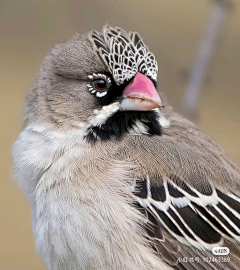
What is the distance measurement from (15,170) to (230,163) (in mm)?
1897

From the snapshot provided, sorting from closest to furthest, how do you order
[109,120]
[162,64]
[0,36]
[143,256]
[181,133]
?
[143,256] → [109,120] → [181,133] → [162,64] → [0,36]

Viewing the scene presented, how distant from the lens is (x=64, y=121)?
216 inches

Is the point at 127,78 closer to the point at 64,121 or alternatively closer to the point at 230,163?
the point at 64,121

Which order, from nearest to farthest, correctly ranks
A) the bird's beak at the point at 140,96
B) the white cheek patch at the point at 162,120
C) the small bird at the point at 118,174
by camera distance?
the small bird at the point at 118,174
the bird's beak at the point at 140,96
the white cheek patch at the point at 162,120

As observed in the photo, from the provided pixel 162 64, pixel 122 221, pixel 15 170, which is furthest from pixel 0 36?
pixel 122 221

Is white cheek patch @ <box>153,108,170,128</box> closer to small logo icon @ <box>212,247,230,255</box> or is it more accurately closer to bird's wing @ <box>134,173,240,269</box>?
bird's wing @ <box>134,173,240,269</box>

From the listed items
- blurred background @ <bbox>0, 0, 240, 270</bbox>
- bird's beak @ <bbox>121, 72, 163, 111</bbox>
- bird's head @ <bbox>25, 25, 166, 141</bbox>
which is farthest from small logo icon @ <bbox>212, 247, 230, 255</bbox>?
blurred background @ <bbox>0, 0, 240, 270</bbox>

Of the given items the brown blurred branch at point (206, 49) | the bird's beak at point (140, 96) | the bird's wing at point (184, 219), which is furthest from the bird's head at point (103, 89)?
the bird's wing at point (184, 219)

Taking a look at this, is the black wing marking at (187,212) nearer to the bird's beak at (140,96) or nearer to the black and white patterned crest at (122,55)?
the bird's beak at (140,96)

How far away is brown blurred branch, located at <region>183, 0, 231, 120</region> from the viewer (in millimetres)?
5445

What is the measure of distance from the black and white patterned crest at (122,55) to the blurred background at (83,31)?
3.41 meters

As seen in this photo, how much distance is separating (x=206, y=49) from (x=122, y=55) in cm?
74

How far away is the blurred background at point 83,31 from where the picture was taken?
408 inches

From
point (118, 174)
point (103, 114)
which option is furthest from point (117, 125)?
point (118, 174)
